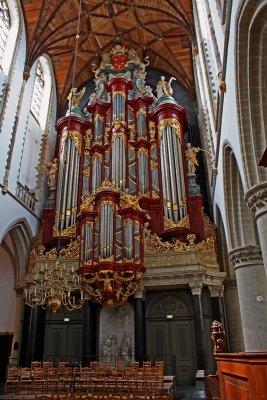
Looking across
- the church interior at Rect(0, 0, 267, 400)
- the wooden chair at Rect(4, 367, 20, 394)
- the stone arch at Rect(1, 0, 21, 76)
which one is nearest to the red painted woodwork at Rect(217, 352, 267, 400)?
the church interior at Rect(0, 0, 267, 400)

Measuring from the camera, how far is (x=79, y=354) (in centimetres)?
1378

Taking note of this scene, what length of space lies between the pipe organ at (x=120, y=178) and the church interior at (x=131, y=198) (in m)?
0.06

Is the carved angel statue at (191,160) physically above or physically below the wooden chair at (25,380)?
above

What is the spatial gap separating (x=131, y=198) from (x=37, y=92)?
9384 mm

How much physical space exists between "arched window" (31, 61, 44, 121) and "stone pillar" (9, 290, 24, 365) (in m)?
9.43

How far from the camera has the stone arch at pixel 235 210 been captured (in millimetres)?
10391

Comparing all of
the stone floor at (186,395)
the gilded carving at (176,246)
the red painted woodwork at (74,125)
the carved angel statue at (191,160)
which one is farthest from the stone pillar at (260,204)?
the red painted woodwork at (74,125)

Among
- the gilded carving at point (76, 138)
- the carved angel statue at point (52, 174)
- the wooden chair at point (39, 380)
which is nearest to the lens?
the wooden chair at point (39, 380)

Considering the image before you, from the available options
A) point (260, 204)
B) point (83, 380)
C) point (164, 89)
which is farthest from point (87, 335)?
point (164, 89)

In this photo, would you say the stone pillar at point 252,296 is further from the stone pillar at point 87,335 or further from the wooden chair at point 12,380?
the wooden chair at point 12,380

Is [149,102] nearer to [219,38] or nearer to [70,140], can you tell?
[70,140]

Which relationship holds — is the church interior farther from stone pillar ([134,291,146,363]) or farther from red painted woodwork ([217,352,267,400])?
→ red painted woodwork ([217,352,267,400])

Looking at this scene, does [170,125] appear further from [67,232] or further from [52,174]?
[67,232]

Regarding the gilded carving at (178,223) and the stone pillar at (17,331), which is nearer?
the stone pillar at (17,331)
